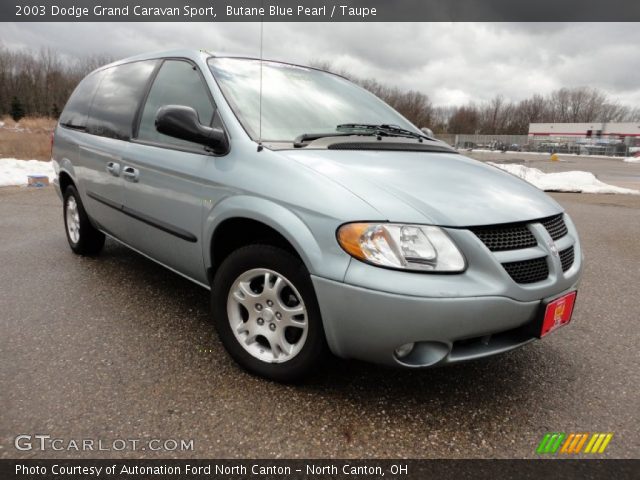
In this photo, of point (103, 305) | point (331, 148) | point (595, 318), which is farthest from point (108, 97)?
point (595, 318)

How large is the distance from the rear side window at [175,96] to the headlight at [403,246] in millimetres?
1163

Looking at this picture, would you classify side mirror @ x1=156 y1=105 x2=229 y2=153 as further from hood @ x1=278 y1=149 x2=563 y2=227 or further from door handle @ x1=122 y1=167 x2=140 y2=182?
door handle @ x1=122 y1=167 x2=140 y2=182

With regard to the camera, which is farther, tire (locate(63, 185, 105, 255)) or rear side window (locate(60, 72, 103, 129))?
tire (locate(63, 185, 105, 255))

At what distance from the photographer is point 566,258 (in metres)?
2.13

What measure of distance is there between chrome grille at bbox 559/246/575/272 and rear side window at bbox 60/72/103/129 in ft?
12.0

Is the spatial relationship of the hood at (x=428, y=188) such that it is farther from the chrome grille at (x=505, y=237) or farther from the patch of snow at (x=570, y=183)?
the patch of snow at (x=570, y=183)

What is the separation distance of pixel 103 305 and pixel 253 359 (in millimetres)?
1481

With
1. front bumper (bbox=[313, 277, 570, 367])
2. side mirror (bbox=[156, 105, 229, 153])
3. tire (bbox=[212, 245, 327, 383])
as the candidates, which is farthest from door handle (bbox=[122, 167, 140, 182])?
front bumper (bbox=[313, 277, 570, 367])

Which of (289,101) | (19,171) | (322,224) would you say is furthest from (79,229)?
(19,171)

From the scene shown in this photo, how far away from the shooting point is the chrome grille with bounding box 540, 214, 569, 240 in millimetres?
2092

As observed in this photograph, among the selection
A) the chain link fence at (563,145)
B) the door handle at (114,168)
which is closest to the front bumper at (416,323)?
the door handle at (114,168)

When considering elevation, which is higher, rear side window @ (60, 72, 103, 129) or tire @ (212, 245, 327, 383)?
rear side window @ (60, 72, 103, 129)

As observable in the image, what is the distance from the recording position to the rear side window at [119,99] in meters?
3.08

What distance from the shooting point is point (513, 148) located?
200ft
